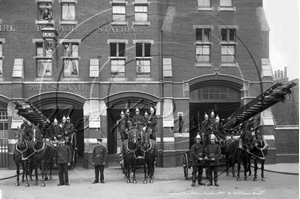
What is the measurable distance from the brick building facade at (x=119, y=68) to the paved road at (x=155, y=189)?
448cm

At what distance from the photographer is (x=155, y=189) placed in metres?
Answer: 11.7

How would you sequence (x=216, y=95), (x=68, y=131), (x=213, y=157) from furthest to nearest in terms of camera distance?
(x=216, y=95), (x=68, y=131), (x=213, y=157)

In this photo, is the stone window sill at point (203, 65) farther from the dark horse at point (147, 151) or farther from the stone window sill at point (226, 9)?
the dark horse at point (147, 151)

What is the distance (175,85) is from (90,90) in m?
4.94

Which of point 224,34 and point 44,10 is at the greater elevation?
point 44,10

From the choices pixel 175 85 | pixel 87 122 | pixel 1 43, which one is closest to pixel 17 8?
pixel 1 43

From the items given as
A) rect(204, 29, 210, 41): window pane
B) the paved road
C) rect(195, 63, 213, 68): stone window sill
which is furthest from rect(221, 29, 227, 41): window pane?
the paved road

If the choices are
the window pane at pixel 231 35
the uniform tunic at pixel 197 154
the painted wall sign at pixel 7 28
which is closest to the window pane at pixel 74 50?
the painted wall sign at pixel 7 28

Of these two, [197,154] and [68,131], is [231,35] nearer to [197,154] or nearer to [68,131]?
[197,154]

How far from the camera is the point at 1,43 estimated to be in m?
18.2

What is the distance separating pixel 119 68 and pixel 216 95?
19.4 feet

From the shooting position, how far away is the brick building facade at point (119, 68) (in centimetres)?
1773

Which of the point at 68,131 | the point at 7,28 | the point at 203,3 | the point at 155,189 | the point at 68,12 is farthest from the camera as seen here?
the point at 68,12

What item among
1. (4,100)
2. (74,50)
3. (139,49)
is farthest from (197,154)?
(4,100)
